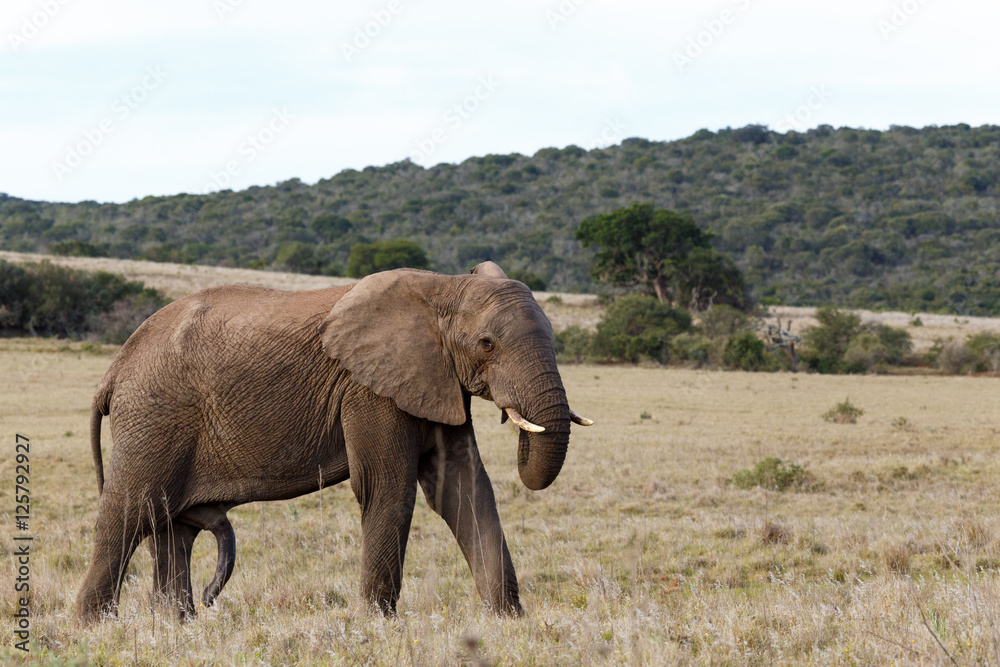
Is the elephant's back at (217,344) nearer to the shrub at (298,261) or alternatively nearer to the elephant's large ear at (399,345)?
the elephant's large ear at (399,345)

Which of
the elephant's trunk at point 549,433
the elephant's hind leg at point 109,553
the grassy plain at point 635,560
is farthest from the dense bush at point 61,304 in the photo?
the elephant's trunk at point 549,433

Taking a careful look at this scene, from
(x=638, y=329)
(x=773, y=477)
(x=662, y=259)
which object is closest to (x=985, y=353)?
(x=638, y=329)

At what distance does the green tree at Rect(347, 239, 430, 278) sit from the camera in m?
62.8

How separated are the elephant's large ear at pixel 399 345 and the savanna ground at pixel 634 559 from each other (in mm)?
1156

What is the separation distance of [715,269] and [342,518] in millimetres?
44347

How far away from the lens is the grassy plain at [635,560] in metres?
4.79

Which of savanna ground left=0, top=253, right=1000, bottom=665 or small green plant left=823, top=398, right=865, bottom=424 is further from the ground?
savanna ground left=0, top=253, right=1000, bottom=665

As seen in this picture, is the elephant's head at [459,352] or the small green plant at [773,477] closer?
the elephant's head at [459,352]

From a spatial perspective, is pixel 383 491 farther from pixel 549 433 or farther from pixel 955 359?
pixel 955 359

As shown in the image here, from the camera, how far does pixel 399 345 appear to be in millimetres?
6320

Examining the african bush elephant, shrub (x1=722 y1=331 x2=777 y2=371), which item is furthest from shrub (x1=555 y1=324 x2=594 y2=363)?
the african bush elephant

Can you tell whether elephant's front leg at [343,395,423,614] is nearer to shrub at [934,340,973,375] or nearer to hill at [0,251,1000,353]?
shrub at [934,340,973,375]

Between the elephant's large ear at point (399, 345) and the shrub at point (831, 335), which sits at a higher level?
the elephant's large ear at point (399, 345)

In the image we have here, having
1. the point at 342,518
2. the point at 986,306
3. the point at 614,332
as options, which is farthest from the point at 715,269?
the point at 342,518
